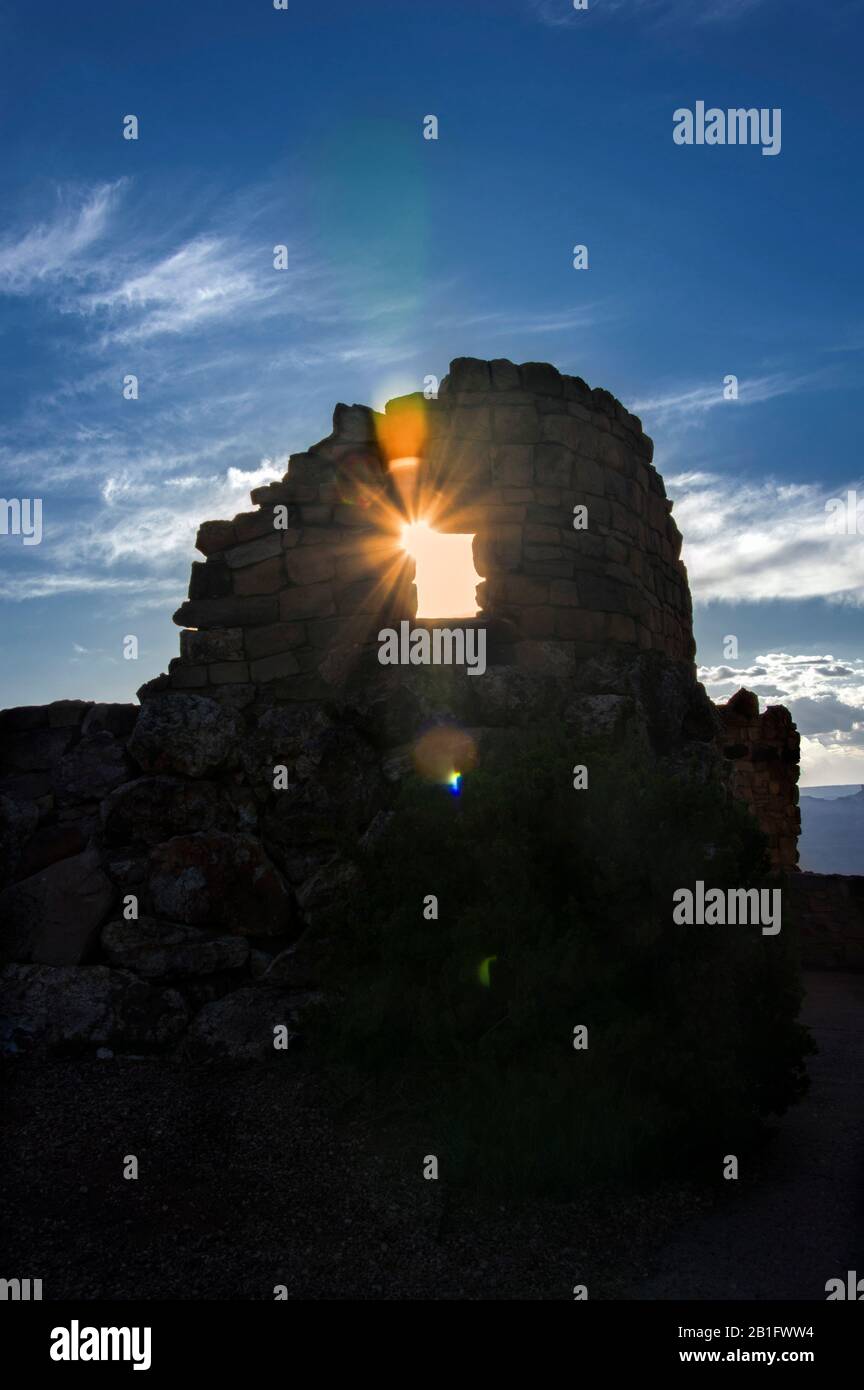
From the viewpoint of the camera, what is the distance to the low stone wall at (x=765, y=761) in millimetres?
13789

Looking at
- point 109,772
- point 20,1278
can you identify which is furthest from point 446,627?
point 20,1278

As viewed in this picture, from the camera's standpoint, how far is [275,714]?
7.48 metres

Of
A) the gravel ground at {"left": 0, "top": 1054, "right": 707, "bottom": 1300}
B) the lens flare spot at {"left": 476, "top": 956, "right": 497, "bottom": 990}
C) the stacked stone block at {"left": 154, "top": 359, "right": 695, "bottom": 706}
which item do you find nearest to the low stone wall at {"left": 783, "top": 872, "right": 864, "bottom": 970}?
the stacked stone block at {"left": 154, "top": 359, "right": 695, "bottom": 706}

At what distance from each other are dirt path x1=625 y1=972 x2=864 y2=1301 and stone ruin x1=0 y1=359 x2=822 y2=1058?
105 inches

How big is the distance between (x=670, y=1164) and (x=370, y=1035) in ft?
5.39

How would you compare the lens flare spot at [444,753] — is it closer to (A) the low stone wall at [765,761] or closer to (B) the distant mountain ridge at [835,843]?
(A) the low stone wall at [765,761]

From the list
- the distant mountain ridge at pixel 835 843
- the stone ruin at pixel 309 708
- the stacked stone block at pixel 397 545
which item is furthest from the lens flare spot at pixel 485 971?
the distant mountain ridge at pixel 835 843

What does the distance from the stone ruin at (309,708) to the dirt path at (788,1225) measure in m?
2.66

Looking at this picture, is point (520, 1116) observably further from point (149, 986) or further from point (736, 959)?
point (149, 986)

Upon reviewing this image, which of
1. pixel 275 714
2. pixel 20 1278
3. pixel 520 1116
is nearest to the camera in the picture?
pixel 20 1278

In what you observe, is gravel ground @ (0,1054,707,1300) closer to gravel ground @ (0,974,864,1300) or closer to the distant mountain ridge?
gravel ground @ (0,974,864,1300)

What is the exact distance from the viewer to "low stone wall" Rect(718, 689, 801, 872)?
1379 cm

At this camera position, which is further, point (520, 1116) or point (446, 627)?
point (446, 627)
